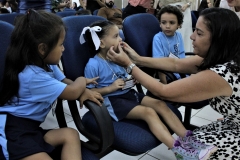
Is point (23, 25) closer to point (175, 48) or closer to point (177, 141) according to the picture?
point (177, 141)

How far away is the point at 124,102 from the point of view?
4.46ft

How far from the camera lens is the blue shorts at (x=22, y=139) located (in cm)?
90

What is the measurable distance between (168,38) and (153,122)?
1.06m

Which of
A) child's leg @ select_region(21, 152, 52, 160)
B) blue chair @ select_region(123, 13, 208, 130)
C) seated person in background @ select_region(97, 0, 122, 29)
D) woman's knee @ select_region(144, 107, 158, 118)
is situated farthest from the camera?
seated person in background @ select_region(97, 0, 122, 29)

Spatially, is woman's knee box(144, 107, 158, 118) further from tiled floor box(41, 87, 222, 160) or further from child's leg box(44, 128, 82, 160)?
tiled floor box(41, 87, 222, 160)

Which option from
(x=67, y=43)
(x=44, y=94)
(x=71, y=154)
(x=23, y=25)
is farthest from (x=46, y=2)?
(x=71, y=154)

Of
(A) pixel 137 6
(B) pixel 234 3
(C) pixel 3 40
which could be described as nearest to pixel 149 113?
(C) pixel 3 40

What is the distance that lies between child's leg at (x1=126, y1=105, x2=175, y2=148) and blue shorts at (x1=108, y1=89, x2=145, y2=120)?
0.10ft

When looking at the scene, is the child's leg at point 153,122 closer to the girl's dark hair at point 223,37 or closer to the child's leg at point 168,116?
the child's leg at point 168,116

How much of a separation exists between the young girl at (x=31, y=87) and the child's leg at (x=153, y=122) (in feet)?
1.21

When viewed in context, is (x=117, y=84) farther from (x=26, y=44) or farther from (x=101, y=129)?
(x=26, y=44)

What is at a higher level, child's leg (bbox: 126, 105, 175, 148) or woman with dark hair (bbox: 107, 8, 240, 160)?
woman with dark hair (bbox: 107, 8, 240, 160)

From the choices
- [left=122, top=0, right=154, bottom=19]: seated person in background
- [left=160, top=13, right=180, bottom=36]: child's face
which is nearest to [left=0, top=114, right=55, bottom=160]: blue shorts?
[left=160, top=13, right=180, bottom=36]: child's face

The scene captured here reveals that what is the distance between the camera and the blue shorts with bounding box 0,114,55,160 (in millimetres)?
899
